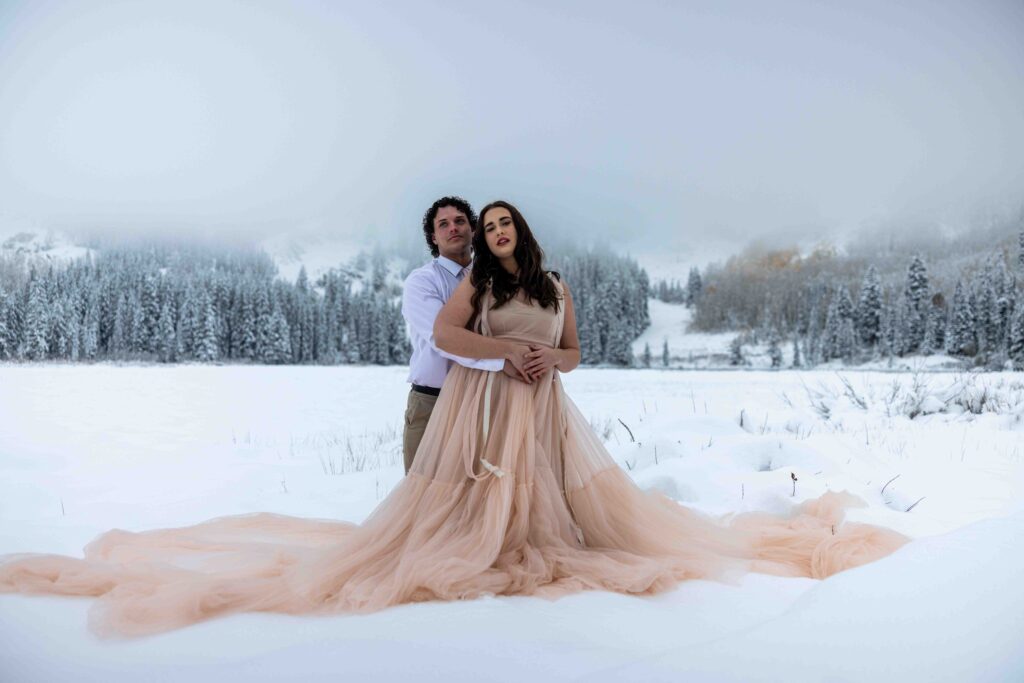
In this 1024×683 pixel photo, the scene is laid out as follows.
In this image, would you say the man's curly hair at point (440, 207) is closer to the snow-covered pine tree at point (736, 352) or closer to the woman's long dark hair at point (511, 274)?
the woman's long dark hair at point (511, 274)

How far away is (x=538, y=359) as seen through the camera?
11.8 ft

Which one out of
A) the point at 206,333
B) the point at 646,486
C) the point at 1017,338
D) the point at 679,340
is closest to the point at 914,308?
the point at 1017,338

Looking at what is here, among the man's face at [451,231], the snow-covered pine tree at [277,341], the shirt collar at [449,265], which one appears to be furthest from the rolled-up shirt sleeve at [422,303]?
the snow-covered pine tree at [277,341]

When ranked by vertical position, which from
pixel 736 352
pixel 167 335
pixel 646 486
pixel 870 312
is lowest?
pixel 646 486

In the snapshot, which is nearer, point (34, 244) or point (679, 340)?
point (34, 244)

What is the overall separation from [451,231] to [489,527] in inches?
75.9

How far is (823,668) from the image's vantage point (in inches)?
87.4

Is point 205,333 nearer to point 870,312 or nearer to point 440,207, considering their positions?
point 440,207

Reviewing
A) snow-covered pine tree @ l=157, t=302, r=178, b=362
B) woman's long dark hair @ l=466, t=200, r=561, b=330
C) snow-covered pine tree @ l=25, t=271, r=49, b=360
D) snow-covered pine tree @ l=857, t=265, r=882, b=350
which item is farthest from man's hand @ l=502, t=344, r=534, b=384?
snow-covered pine tree @ l=857, t=265, r=882, b=350

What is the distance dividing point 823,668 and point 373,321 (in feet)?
171

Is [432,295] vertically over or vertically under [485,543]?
over

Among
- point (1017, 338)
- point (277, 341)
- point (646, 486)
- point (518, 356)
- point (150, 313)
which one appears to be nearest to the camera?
point (518, 356)

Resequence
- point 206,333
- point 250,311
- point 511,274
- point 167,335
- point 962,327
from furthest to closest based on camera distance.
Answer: point 250,311
point 206,333
point 167,335
point 962,327
point 511,274

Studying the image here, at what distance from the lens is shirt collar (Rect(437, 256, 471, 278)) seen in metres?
4.12
